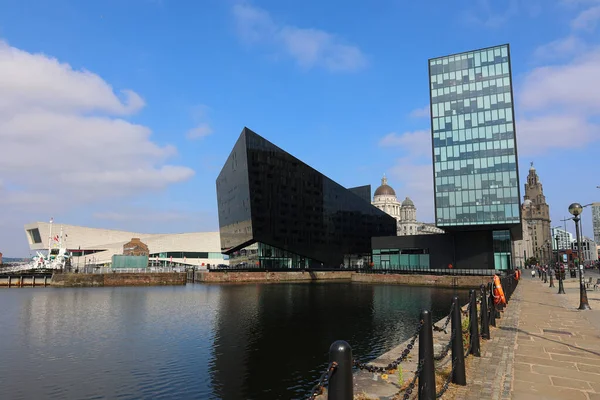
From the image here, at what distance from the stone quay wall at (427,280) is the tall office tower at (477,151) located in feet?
35.1

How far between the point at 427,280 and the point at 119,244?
9875 cm

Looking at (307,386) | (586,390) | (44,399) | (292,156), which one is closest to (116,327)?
(44,399)

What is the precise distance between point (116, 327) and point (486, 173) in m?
60.3

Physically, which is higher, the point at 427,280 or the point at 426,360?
the point at 426,360

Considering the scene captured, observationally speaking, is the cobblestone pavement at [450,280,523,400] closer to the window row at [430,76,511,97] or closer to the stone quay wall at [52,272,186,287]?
the stone quay wall at [52,272,186,287]

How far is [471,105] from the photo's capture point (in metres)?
67.9

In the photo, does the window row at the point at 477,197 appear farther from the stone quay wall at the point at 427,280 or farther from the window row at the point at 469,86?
the window row at the point at 469,86

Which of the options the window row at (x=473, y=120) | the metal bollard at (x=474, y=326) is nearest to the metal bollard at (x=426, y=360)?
the metal bollard at (x=474, y=326)

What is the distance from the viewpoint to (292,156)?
76.4 meters

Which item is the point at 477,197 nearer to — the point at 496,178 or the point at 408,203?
the point at 496,178

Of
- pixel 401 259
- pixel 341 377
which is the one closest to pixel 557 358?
pixel 341 377

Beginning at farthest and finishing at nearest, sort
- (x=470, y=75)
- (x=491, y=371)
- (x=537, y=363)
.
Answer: (x=470, y=75)
(x=537, y=363)
(x=491, y=371)

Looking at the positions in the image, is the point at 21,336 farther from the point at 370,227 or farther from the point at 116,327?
the point at 370,227

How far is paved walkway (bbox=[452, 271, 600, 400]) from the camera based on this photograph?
8.16 metres
